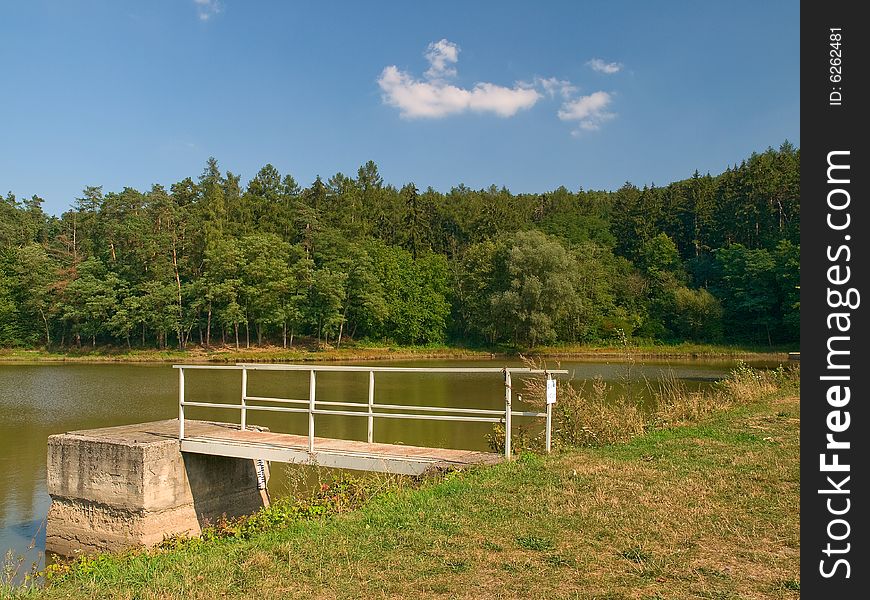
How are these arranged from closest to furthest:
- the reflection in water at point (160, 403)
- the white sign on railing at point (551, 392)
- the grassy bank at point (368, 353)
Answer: the white sign on railing at point (551, 392) → the reflection in water at point (160, 403) → the grassy bank at point (368, 353)

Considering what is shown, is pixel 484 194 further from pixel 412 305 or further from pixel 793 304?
pixel 793 304

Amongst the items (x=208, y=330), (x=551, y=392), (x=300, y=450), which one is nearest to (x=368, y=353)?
(x=208, y=330)

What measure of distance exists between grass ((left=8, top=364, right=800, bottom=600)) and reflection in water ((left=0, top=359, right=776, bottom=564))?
3.48 meters

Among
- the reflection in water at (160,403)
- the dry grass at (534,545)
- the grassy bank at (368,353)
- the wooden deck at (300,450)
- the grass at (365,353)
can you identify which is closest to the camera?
the dry grass at (534,545)

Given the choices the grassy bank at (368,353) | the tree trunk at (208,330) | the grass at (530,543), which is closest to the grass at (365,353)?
the grassy bank at (368,353)

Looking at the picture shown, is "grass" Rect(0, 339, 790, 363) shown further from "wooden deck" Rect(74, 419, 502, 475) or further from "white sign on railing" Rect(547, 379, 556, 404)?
"white sign on railing" Rect(547, 379, 556, 404)

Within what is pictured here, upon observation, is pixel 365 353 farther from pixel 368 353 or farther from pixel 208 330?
pixel 208 330

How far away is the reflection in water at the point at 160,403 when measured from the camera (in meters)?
12.9

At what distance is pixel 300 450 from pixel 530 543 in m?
5.04

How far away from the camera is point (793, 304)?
178ft

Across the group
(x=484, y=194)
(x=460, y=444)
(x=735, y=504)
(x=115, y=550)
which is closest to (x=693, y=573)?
(x=735, y=504)

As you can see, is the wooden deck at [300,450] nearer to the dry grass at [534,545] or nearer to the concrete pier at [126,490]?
the concrete pier at [126,490]

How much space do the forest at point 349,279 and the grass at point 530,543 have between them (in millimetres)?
46580

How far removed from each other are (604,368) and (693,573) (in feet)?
119
